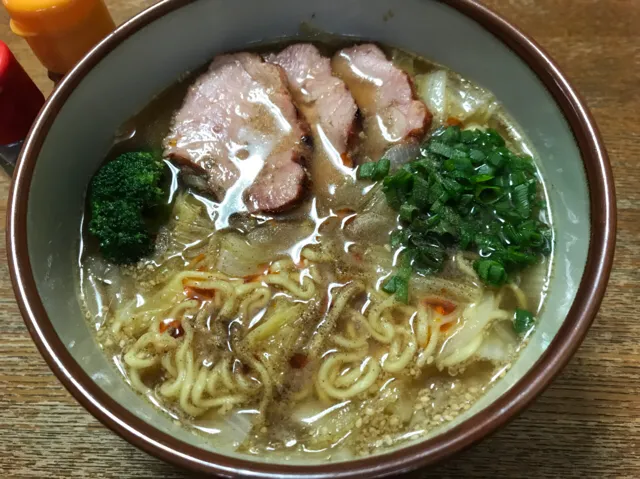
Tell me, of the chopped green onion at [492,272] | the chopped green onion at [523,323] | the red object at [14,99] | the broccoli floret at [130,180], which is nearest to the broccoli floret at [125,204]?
the broccoli floret at [130,180]

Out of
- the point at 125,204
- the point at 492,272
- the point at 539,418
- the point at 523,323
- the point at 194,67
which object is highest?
the point at 194,67

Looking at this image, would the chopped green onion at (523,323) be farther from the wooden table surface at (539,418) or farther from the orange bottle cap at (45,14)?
the orange bottle cap at (45,14)

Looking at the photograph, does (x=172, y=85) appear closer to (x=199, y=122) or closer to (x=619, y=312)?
(x=199, y=122)

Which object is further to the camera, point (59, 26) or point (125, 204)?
point (59, 26)

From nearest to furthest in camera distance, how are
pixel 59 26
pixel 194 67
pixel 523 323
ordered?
pixel 523 323
pixel 59 26
pixel 194 67

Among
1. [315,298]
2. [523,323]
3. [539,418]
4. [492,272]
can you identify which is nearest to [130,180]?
[315,298]

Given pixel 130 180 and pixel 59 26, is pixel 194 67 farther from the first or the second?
pixel 130 180

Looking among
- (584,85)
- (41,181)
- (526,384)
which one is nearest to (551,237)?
(526,384)
